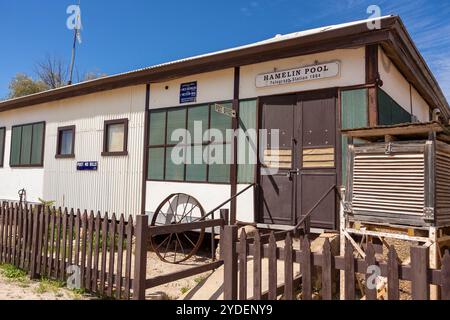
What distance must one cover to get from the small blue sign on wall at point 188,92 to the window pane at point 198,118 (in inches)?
9.0

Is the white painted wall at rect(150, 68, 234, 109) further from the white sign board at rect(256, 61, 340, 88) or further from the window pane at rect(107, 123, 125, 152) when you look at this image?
the window pane at rect(107, 123, 125, 152)

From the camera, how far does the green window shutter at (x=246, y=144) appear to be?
278 inches

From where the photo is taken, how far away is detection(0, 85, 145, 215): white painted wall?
909 centimetres

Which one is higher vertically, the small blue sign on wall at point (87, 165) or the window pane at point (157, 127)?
the window pane at point (157, 127)

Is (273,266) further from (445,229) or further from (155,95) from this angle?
(155,95)

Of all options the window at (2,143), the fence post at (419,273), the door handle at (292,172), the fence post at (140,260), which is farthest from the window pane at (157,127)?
the window at (2,143)

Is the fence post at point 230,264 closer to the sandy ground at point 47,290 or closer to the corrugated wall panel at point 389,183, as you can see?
the sandy ground at point 47,290

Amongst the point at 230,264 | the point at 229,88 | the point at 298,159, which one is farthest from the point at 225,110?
the point at 230,264

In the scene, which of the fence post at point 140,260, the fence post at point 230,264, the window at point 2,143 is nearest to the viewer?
the fence post at point 230,264

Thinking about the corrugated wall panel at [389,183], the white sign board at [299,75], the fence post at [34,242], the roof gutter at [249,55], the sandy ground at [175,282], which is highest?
the roof gutter at [249,55]

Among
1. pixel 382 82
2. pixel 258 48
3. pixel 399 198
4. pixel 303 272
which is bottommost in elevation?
pixel 303 272

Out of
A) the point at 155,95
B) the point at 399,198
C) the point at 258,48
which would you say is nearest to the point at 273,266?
the point at 399,198

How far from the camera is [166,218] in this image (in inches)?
322
